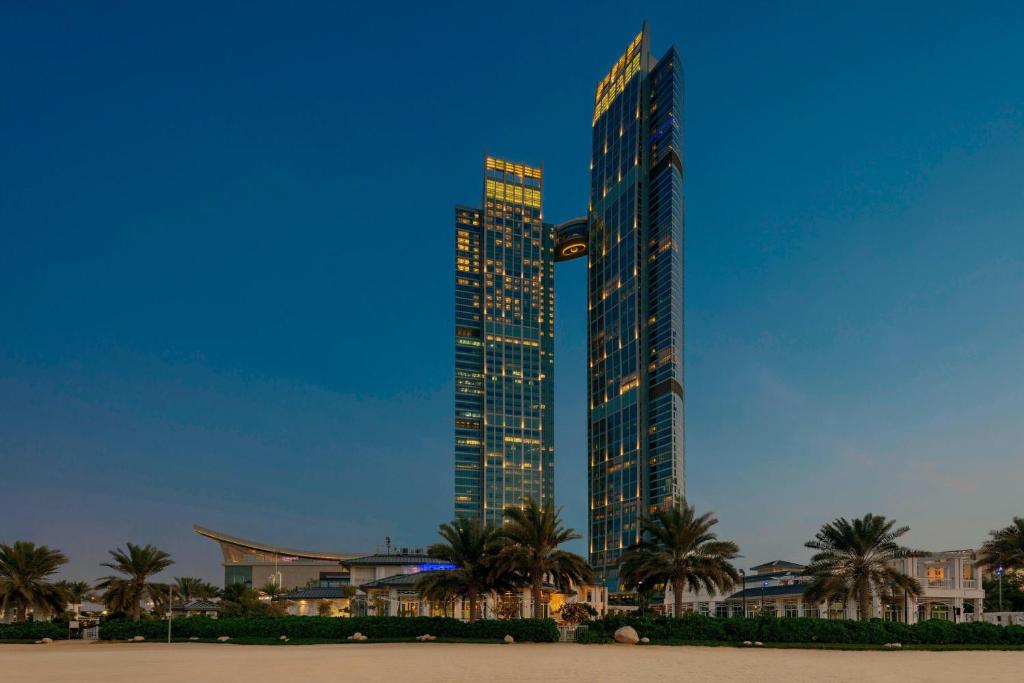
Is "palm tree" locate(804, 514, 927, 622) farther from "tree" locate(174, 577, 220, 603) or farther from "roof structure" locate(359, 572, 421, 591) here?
"tree" locate(174, 577, 220, 603)

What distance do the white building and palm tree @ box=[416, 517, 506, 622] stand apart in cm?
1447

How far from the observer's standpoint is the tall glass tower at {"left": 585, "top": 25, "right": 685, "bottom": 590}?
6594 inches

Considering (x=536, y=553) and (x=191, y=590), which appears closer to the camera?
(x=536, y=553)

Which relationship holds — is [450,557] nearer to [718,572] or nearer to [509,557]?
[509,557]

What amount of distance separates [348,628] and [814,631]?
1007 inches

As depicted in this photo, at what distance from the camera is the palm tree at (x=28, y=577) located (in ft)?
188

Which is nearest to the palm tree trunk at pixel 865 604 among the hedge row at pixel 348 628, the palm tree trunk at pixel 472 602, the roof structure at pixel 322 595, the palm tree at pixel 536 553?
the palm tree at pixel 536 553

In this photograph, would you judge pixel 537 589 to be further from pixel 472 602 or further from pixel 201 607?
pixel 201 607

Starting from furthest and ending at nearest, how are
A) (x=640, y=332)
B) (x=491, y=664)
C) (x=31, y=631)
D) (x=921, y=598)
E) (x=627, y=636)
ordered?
(x=640, y=332)
(x=921, y=598)
(x=31, y=631)
(x=627, y=636)
(x=491, y=664)

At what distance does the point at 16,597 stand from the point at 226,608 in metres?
20.7

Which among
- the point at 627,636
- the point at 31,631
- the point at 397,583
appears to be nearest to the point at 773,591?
the point at 397,583

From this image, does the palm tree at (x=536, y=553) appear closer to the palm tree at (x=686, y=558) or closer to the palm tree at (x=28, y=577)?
the palm tree at (x=686, y=558)

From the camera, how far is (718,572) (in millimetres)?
49094

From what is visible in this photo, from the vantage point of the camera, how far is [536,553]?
48500mm
